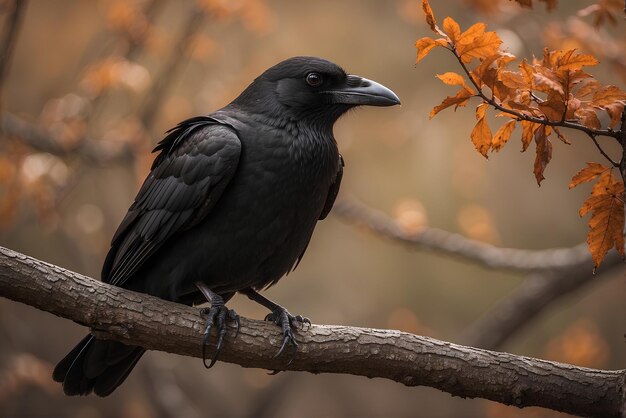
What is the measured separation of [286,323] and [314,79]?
122cm

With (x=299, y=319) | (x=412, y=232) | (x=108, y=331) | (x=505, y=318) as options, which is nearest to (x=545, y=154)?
(x=299, y=319)

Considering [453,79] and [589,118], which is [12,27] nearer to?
[453,79]

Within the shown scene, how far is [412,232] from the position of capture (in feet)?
16.4

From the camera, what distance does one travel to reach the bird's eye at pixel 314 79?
354 cm

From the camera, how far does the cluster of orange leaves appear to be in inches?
89.6

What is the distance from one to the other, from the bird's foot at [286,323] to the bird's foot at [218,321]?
189mm

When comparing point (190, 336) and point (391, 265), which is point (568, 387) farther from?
point (391, 265)

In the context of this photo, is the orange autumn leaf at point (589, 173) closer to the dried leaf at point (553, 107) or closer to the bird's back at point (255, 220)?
the dried leaf at point (553, 107)

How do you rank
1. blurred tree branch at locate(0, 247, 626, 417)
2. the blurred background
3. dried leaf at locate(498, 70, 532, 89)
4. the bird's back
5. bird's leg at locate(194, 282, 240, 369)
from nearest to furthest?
→ dried leaf at locate(498, 70, 532, 89) < blurred tree branch at locate(0, 247, 626, 417) < bird's leg at locate(194, 282, 240, 369) < the bird's back < the blurred background

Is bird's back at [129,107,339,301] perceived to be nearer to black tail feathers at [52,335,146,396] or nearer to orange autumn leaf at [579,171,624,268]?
black tail feathers at [52,335,146,396]

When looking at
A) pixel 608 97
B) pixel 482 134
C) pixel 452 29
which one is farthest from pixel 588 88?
pixel 452 29

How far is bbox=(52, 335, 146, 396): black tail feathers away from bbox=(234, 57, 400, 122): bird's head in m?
1.33

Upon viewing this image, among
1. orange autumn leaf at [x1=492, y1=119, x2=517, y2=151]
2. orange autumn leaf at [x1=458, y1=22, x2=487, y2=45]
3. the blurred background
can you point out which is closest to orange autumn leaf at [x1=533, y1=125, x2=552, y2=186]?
orange autumn leaf at [x1=492, y1=119, x2=517, y2=151]

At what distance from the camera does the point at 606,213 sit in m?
2.42
